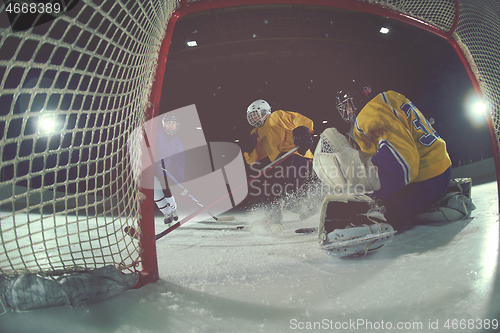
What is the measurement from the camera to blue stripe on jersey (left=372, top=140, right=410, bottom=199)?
3.47 ft

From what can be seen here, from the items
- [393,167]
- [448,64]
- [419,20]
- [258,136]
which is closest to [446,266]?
[393,167]

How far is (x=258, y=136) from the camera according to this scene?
311 cm

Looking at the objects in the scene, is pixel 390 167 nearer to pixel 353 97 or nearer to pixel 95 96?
pixel 353 97

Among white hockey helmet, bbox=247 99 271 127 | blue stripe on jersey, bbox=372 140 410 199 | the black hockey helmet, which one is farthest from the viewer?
white hockey helmet, bbox=247 99 271 127

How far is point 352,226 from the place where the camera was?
44.8 inches

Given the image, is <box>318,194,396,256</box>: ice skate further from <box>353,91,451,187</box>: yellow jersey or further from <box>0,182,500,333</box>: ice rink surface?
<box>353,91,451,187</box>: yellow jersey

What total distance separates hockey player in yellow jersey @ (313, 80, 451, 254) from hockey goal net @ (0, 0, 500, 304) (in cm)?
71

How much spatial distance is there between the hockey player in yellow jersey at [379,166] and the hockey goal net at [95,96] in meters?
0.71

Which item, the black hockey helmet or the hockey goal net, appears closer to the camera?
the hockey goal net

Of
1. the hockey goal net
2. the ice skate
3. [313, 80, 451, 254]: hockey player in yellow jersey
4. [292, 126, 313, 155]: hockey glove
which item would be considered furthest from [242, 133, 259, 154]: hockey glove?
the ice skate

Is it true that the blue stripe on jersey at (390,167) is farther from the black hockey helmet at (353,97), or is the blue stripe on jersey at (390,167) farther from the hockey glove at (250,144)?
the hockey glove at (250,144)

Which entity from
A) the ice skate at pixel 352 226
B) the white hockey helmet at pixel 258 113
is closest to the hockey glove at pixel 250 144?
the white hockey helmet at pixel 258 113

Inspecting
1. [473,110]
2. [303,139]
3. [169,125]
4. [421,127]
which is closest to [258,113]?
[303,139]

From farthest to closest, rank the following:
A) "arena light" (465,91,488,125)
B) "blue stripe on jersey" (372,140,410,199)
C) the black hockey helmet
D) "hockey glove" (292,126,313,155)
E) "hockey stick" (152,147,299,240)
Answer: "arena light" (465,91,488,125), "hockey glove" (292,126,313,155), "hockey stick" (152,147,299,240), the black hockey helmet, "blue stripe on jersey" (372,140,410,199)
